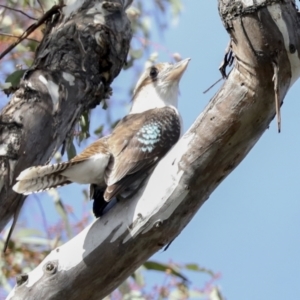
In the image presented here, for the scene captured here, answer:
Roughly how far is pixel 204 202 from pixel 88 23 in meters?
1.02

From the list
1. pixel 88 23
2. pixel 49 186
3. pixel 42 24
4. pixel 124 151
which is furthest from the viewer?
pixel 42 24

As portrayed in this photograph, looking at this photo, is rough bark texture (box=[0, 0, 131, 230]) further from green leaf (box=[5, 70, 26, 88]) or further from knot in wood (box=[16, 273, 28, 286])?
knot in wood (box=[16, 273, 28, 286])

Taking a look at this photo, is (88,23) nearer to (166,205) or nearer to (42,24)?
(42,24)

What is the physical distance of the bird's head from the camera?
3.49 m

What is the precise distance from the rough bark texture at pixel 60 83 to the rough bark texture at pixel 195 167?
418 mm

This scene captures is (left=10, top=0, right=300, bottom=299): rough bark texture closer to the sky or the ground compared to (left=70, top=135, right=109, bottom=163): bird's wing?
closer to the ground

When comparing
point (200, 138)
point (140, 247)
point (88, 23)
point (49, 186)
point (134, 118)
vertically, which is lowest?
point (140, 247)

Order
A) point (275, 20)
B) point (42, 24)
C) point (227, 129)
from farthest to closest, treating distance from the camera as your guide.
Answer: point (42, 24) < point (227, 129) < point (275, 20)

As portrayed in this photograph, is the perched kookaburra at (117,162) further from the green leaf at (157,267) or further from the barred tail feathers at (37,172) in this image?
the green leaf at (157,267)

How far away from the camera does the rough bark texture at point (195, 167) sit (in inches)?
74.2

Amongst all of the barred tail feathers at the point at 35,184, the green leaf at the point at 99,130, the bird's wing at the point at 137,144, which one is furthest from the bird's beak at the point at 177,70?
the barred tail feathers at the point at 35,184

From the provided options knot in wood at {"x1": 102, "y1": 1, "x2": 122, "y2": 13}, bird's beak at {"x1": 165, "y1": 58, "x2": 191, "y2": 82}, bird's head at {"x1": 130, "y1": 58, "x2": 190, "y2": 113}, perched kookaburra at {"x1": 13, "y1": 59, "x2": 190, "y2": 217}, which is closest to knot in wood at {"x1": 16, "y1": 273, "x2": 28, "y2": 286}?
perched kookaburra at {"x1": 13, "y1": 59, "x2": 190, "y2": 217}

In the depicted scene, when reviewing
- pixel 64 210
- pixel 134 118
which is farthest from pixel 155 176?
pixel 64 210

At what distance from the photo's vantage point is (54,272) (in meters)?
2.13
